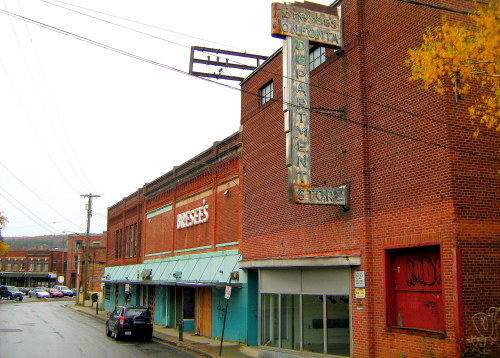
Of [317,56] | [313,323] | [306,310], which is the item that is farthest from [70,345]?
[317,56]

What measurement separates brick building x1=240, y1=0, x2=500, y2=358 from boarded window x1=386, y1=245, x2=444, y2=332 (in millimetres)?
34

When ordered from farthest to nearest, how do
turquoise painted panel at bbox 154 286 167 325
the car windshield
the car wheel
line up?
turquoise painted panel at bbox 154 286 167 325 < the car windshield < the car wheel

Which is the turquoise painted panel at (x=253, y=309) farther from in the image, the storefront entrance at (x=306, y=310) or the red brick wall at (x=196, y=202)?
the red brick wall at (x=196, y=202)

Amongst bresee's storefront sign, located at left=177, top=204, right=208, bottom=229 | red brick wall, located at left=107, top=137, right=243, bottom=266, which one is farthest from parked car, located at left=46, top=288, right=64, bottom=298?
bresee's storefront sign, located at left=177, top=204, right=208, bottom=229

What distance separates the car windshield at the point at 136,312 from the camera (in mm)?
27812

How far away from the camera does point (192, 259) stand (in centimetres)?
→ 3102

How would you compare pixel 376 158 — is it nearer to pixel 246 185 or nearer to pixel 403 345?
pixel 403 345

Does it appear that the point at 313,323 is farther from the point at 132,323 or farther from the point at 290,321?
the point at 132,323

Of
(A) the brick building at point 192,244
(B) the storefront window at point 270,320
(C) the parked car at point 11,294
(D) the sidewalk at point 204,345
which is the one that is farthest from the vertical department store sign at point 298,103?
(C) the parked car at point 11,294

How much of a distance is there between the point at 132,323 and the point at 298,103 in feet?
54.7

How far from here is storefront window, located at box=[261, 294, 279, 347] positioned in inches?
787

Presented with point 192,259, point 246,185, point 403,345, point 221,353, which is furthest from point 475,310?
point 192,259

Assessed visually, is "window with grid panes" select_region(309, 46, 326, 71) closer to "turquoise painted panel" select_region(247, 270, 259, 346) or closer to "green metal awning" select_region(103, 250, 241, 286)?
"turquoise painted panel" select_region(247, 270, 259, 346)

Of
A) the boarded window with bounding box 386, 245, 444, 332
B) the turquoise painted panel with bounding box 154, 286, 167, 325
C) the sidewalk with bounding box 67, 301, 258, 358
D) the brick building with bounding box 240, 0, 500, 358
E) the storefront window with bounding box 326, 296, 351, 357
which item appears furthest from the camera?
the turquoise painted panel with bounding box 154, 286, 167, 325
